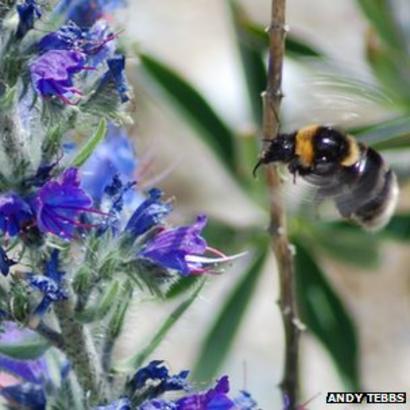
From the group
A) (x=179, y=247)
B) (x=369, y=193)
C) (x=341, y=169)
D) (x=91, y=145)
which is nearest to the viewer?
(x=91, y=145)

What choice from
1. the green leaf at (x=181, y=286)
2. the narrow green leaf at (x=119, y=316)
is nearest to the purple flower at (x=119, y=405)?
the narrow green leaf at (x=119, y=316)

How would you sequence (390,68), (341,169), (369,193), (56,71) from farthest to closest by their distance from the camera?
(390,68), (369,193), (341,169), (56,71)

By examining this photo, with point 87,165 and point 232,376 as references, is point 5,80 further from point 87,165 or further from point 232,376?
point 232,376

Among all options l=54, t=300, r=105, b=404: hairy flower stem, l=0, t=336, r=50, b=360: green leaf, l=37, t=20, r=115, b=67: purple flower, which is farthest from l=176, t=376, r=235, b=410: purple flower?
l=37, t=20, r=115, b=67: purple flower

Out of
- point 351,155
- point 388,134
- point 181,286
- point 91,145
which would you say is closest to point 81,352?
point 91,145

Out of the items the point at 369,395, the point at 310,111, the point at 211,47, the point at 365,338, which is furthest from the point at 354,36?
the point at 310,111

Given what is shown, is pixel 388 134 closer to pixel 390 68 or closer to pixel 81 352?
pixel 390 68

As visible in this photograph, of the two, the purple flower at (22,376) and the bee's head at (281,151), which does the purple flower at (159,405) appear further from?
the bee's head at (281,151)
